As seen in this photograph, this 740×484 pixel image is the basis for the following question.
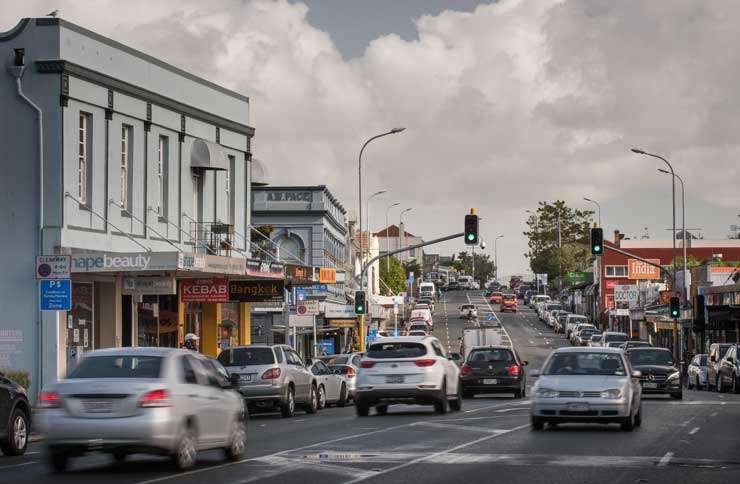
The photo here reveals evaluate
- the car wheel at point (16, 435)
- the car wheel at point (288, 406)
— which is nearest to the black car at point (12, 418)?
the car wheel at point (16, 435)

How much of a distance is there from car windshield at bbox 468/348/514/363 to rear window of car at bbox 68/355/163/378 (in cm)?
2443

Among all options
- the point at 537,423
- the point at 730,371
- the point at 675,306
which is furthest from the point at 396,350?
the point at 675,306

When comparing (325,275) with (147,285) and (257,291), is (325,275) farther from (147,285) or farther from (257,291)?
(147,285)

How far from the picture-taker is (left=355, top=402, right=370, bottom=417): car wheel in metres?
31.0

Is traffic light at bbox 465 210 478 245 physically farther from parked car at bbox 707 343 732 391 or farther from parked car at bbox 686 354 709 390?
parked car at bbox 686 354 709 390

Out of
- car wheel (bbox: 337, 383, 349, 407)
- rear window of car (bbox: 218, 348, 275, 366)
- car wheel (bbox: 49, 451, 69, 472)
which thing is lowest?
car wheel (bbox: 337, 383, 349, 407)

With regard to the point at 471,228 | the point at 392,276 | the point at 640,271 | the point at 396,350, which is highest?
the point at 392,276

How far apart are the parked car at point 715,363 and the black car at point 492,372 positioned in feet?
35.0

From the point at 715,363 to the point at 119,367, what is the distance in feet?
117

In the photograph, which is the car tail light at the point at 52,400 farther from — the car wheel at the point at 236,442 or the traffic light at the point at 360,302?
the traffic light at the point at 360,302

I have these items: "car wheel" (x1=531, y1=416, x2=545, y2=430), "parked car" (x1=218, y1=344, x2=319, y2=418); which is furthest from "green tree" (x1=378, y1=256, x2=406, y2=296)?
"car wheel" (x1=531, y1=416, x2=545, y2=430)

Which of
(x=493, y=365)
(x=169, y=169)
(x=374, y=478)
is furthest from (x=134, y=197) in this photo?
(x=374, y=478)

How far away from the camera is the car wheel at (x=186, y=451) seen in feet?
55.8

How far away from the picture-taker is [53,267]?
93.0 ft
